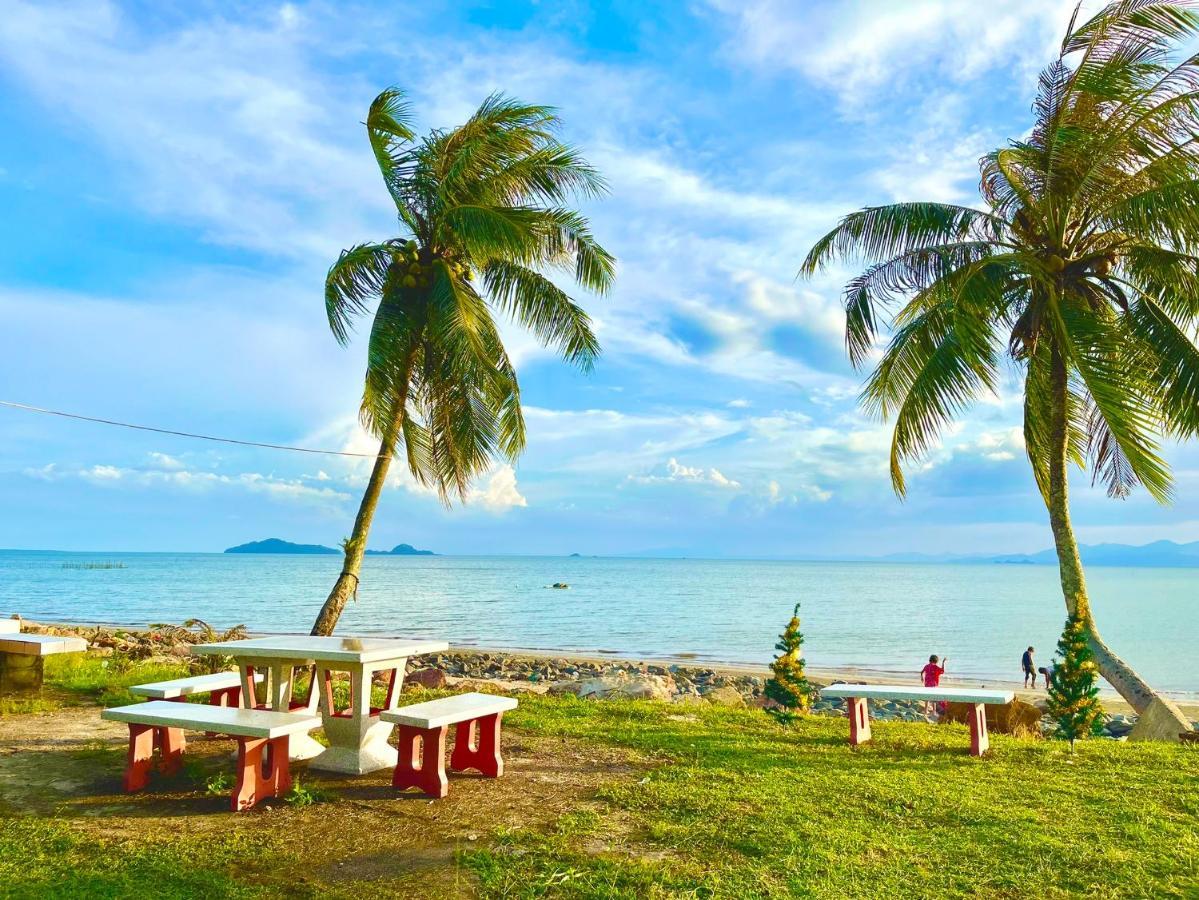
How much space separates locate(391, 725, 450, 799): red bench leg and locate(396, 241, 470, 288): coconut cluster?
6.95 metres

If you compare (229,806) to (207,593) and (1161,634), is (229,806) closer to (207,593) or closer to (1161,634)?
(1161,634)

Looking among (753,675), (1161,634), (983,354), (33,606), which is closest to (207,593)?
(33,606)

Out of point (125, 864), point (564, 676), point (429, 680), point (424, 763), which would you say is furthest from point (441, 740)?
point (564, 676)

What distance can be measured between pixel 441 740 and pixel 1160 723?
340 inches

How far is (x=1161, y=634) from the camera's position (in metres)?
37.3

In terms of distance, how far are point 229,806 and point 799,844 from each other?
341cm

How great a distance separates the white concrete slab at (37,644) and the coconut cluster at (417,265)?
18.4ft

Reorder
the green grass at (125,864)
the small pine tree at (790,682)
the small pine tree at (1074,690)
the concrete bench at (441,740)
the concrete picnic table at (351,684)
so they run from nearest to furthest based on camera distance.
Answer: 1. the green grass at (125,864)
2. the concrete bench at (441,740)
3. the concrete picnic table at (351,684)
4. the small pine tree at (1074,690)
5. the small pine tree at (790,682)

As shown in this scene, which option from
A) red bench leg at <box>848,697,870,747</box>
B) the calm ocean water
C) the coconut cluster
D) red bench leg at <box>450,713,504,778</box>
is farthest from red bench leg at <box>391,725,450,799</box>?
the calm ocean water

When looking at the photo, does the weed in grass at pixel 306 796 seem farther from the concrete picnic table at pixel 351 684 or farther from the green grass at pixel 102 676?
the green grass at pixel 102 676

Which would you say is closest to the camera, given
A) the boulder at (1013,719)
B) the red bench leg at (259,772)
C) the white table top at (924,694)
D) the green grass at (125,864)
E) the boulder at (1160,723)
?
the green grass at (125,864)

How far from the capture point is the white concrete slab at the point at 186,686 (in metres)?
6.44

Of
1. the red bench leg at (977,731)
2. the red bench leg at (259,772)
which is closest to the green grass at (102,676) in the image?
the red bench leg at (259,772)

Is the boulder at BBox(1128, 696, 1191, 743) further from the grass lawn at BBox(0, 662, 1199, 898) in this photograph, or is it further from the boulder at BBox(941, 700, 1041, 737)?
the grass lawn at BBox(0, 662, 1199, 898)
